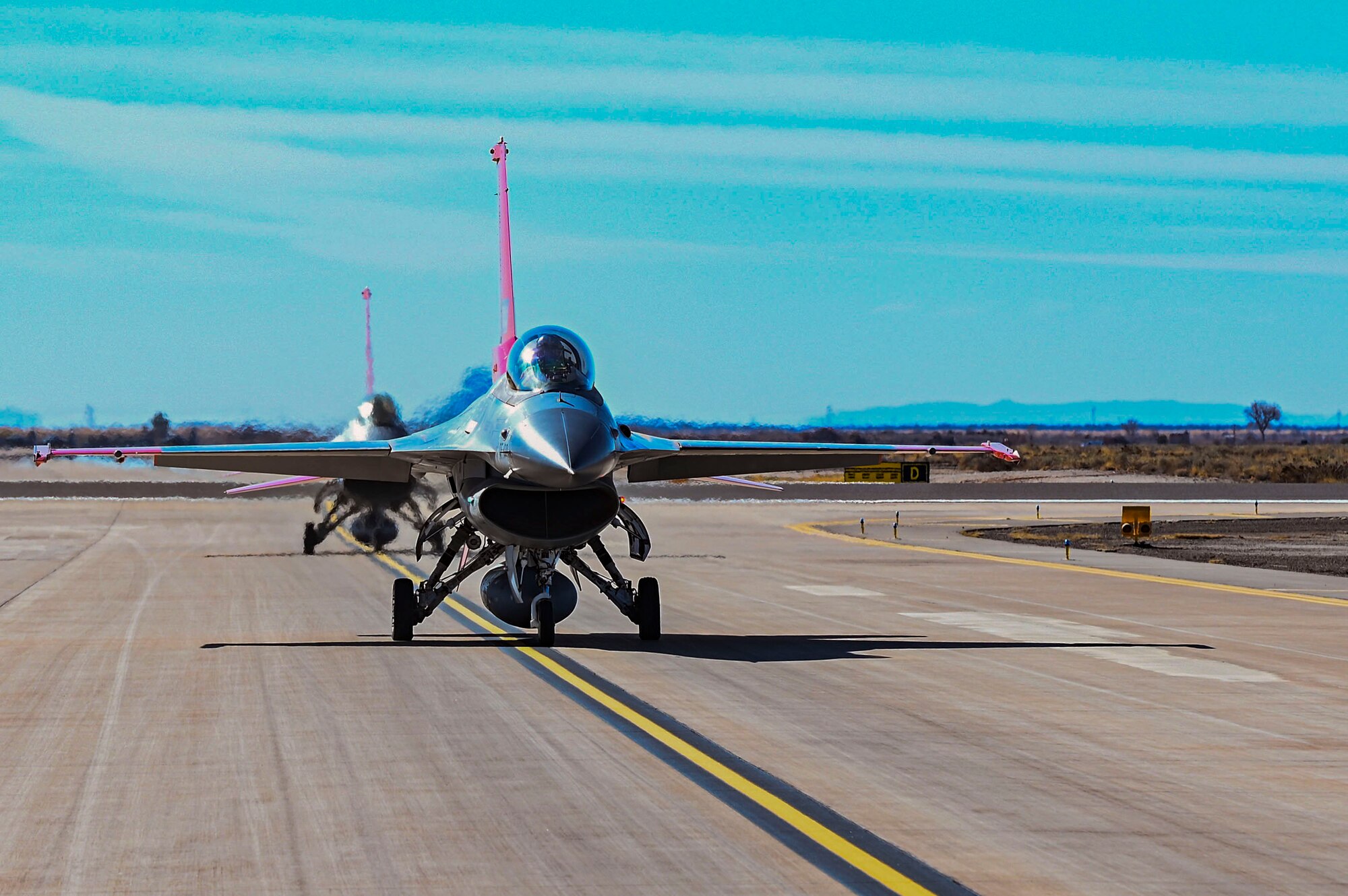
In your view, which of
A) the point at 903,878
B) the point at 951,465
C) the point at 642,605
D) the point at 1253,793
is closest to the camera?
the point at 903,878

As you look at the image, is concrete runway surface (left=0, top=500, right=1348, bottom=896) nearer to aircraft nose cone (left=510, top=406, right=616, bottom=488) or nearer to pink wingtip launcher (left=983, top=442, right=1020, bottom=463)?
aircraft nose cone (left=510, top=406, right=616, bottom=488)

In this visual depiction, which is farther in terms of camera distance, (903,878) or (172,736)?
(172,736)

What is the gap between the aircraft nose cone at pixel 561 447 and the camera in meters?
15.9

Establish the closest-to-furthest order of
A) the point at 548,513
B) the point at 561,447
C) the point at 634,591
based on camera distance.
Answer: the point at 561,447, the point at 548,513, the point at 634,591

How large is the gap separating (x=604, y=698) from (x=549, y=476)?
297cm

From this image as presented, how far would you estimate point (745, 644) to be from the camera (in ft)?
60.6

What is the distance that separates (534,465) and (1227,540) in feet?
89.9

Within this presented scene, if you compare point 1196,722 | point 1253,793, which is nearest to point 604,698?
point 1196,722

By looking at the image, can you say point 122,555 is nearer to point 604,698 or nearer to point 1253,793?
point 604,698

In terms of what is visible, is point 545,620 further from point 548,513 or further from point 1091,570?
point 1091,570

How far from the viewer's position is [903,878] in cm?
758

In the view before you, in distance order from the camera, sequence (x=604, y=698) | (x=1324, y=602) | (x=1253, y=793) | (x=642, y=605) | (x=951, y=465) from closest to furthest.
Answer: (x=1253, y=793)
(x=604, y=698)
(x=642, y=605)
(x=1324, y=602)
(x=951, y=465)

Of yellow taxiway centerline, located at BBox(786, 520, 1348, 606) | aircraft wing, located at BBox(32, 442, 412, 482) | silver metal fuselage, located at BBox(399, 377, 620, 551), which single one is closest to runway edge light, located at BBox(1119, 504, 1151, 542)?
yellow taxiway centerline, located at BBox(786, 520, 1348, 606)

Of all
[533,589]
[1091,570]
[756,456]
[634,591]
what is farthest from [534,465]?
[1091,570]
